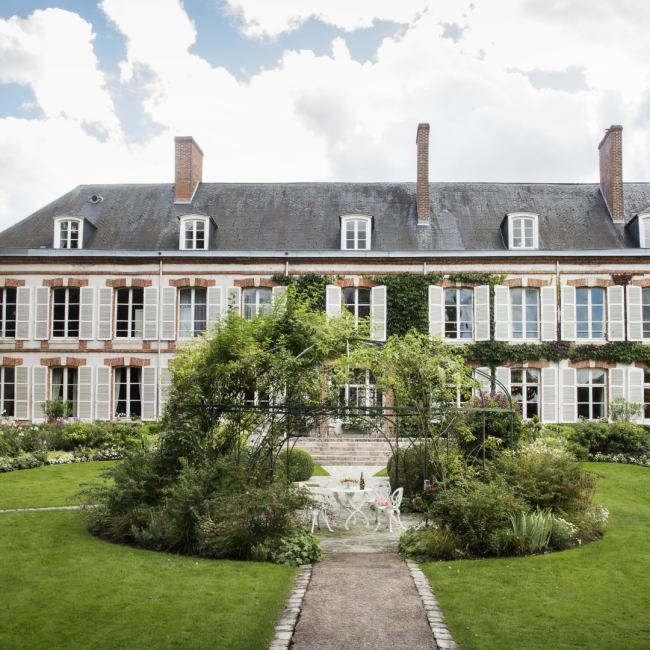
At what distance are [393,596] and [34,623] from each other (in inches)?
136

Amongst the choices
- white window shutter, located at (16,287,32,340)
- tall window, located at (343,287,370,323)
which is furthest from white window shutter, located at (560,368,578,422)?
white window shutter, located at (16,287,32,340)

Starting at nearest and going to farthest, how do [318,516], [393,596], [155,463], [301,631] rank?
1. [301,631]
2. [393,596]
3. [155,463]
4. [318,516]

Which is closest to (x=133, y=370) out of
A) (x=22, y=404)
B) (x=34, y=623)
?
(x=22, y=404)

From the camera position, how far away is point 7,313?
19.4 meters

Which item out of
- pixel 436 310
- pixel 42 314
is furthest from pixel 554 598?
pixel 42 314

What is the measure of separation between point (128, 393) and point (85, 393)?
140 centimetres

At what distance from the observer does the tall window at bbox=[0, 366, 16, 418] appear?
736 inches

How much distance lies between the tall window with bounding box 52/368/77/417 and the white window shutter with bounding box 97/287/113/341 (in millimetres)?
1625

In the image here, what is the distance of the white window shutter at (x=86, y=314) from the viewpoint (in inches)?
747

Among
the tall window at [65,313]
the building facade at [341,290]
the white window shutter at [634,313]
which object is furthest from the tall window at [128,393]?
the white window shutter at [634,313]

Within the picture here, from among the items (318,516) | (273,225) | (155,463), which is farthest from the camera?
(273,225)

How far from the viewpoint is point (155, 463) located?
8.50m

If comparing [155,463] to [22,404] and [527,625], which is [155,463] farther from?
[22,404]

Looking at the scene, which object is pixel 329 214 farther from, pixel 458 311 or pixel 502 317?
pixel 502 317
